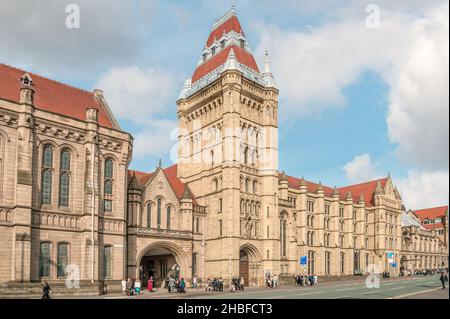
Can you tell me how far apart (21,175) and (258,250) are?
31944 mm

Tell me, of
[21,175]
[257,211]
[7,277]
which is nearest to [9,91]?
[21,175]

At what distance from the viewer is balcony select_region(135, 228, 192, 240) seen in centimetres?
5012

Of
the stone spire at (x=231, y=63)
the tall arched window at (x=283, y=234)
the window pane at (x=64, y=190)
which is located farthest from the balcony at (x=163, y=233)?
the stone spire at (x=231, y=63)

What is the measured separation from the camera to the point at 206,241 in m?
58.9

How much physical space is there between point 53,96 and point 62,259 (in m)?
15.6

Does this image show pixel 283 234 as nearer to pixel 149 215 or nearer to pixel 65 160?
pixel 149 215

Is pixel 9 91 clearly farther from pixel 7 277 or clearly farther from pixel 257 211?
pixel 257 211

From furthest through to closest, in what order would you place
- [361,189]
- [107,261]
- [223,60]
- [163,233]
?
[361,189] → [223,60] → [163,233] → [107,261]

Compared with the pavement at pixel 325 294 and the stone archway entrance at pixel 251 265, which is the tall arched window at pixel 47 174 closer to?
the pavement at pixel 325 294

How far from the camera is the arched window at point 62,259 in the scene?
133ft

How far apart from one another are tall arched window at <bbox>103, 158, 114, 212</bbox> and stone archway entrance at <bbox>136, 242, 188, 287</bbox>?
27.4 feet

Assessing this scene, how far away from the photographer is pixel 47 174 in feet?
135

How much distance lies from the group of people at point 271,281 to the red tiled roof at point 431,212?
310 ft

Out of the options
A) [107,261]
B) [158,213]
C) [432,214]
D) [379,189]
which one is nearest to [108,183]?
[107,261]
